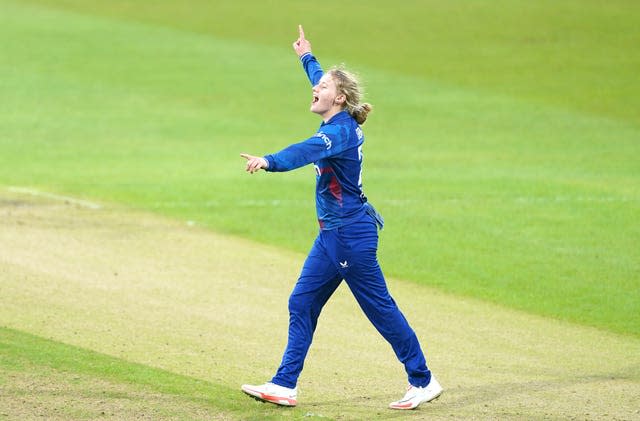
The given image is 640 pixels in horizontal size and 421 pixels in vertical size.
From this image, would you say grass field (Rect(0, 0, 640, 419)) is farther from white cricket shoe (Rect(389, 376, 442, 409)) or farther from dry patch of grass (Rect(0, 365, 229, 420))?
white cricket shoe (Rect(389, 376, 442, 409))

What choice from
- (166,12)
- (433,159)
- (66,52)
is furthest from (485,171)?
(166,12)

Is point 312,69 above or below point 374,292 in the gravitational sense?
above

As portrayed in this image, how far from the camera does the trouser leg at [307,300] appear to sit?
9.83 metres

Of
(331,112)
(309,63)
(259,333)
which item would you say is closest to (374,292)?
(331,112)

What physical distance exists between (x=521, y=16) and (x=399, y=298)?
83.0 feet

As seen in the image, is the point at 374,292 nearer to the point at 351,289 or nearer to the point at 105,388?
the point at 351,289

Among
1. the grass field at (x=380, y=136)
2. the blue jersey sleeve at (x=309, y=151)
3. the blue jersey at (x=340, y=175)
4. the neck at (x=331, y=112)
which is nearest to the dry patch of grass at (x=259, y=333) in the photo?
the grass field at (x=380, y=136)

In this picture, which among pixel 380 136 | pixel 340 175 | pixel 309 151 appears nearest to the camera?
pixel 309 151

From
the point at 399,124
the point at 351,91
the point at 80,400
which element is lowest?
the point at 80,400

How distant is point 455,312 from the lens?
13578 millimetres

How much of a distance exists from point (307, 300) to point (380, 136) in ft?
50.5

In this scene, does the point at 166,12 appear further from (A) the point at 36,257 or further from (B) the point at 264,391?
(B) the point at 264,391

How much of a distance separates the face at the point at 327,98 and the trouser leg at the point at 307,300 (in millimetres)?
1023

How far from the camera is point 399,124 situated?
2633cm
